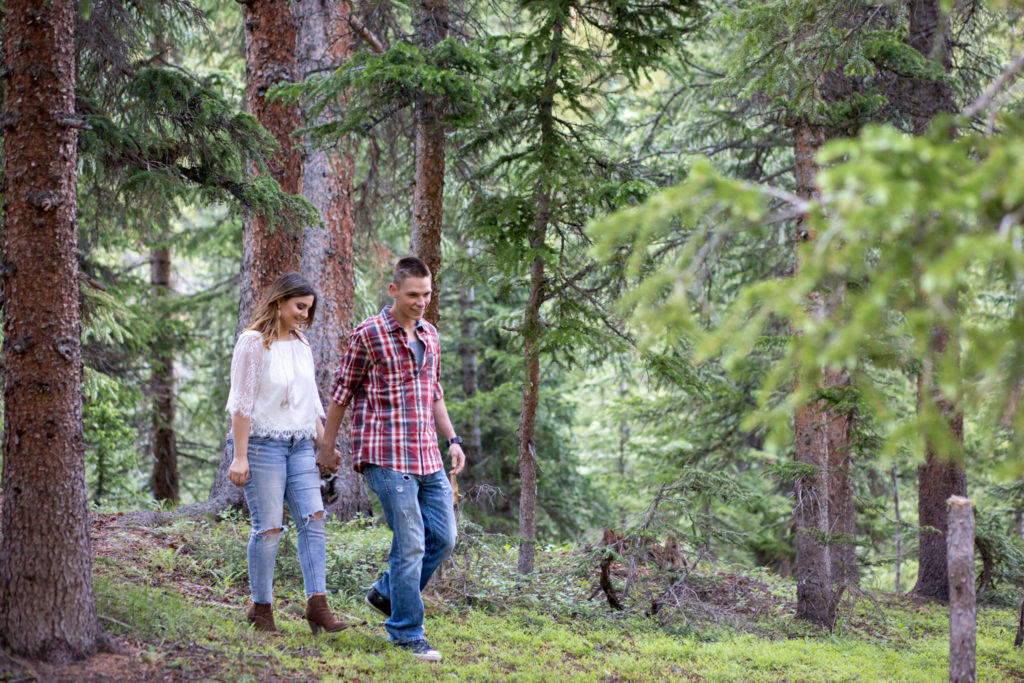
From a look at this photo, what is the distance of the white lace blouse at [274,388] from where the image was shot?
4.53m

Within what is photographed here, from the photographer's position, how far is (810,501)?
7.09m

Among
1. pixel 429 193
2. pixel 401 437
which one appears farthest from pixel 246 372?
pixel 429 193

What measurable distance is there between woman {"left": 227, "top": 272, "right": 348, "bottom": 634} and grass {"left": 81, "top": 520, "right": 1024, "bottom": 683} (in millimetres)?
409

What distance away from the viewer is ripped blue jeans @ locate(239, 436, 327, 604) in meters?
4.64

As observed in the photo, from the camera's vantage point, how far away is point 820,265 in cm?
203

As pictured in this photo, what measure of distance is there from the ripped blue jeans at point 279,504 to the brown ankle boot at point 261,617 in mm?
43

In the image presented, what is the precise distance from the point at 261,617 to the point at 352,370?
64.5 inches

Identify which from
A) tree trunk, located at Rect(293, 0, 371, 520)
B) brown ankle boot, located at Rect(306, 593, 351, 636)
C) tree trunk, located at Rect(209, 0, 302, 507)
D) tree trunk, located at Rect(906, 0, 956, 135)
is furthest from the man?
tree trunk, located at Rect(906, 0, 956, 135)

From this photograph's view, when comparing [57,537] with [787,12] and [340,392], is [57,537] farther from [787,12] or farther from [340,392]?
[787,12]

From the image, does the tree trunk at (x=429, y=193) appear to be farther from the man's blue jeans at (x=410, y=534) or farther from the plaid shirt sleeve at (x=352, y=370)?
the man's blue jeans at (x=410, y=534)

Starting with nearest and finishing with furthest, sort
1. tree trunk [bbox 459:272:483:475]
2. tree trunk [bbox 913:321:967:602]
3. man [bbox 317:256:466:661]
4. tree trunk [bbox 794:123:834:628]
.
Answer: man [bbox 317:256:466:661] → tree trunk [bbox 794:123:834:628] → tree trunk [bbox 913:321:967:602] → tree trunk [bbox 459:272:483:475]

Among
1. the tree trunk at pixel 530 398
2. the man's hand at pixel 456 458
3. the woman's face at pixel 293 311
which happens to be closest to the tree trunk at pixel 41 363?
the woman's face at pixel 293 311

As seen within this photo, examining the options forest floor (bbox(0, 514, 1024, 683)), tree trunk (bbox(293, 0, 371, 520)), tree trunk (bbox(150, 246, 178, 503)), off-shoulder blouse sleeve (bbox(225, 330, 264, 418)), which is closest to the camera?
forest floor (bbox(0, 514, 1024, 683))

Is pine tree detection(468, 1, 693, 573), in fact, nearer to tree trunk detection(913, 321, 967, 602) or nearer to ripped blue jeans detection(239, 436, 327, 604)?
ripped blue jeans detection(239, 436, 327, 604)
